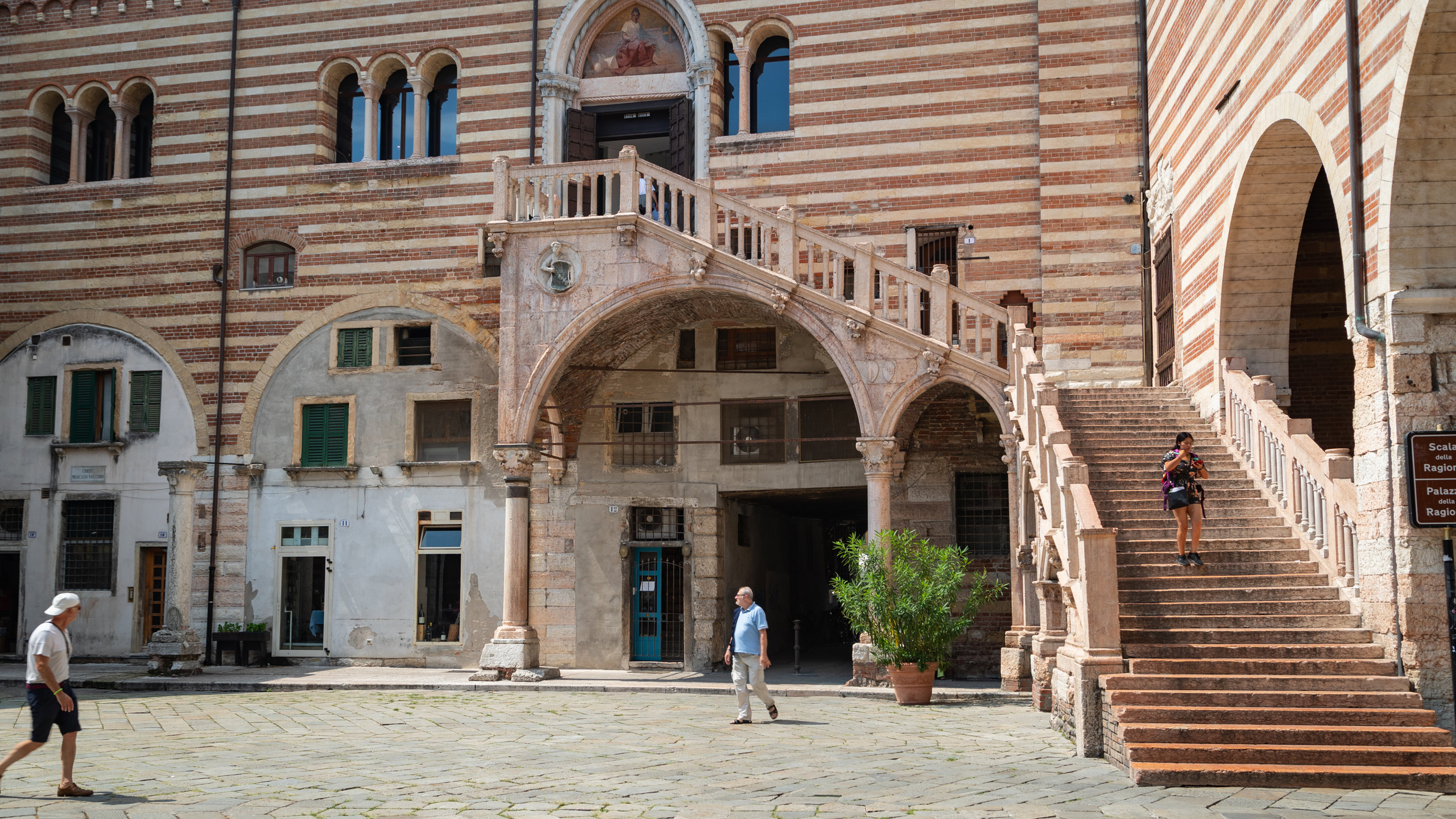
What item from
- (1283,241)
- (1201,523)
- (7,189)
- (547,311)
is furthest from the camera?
(7,189)

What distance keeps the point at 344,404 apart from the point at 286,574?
2.95m

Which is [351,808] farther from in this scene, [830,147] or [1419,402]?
[830,147]

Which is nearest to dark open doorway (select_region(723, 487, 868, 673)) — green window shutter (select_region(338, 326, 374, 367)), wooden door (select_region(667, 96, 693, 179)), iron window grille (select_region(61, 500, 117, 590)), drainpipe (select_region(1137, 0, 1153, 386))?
drainpipe (select_region(1137, 0, 1153, 386))

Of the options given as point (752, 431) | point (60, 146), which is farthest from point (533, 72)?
point (60, 146)

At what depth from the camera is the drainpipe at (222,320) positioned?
22172mm

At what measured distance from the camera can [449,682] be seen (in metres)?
18.3

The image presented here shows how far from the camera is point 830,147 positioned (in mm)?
20750

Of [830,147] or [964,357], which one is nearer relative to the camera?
[964,357]

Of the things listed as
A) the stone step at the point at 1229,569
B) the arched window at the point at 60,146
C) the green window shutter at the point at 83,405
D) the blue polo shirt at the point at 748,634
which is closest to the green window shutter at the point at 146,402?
the green window shutter at the point at 83,405

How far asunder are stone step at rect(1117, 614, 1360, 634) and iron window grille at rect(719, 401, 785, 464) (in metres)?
9.89

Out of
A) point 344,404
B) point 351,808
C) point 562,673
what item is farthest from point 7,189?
point 351,808

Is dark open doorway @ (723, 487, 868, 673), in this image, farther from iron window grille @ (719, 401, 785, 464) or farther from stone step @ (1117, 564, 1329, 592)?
stone step @ (1117, 564, 1329, 592)

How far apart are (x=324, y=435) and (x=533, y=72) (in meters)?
6.93

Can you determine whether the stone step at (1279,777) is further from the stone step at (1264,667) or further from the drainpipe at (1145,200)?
the drainpipe at (1145,200)
